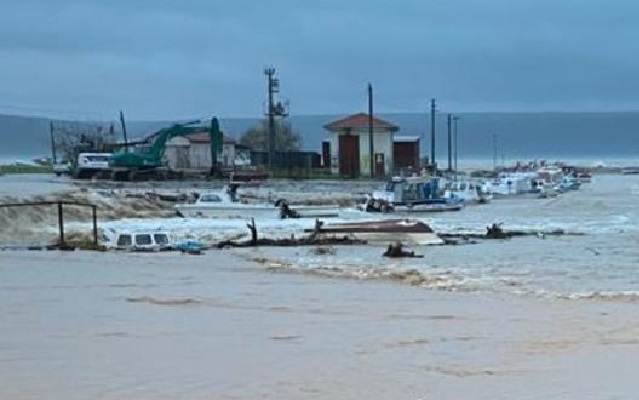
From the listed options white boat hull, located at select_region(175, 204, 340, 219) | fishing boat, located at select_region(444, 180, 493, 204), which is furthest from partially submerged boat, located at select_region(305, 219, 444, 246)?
fishing boat, located at select_region(444, 180, 493, 204)

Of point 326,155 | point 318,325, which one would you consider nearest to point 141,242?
point 318,325

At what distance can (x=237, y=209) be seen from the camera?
57500 millimetres

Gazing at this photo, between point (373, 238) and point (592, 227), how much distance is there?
13840mm

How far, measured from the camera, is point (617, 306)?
21.6 m

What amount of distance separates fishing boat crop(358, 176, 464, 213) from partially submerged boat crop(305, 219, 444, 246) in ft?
63.9

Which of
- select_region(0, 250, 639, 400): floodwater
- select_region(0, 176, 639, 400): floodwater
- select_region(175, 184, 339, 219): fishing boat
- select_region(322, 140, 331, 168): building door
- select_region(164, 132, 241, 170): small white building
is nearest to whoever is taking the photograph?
select_region(0, 250, 639, 400): floodwater

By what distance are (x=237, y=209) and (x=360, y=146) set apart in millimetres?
41553

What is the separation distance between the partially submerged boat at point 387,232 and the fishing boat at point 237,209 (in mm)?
12238

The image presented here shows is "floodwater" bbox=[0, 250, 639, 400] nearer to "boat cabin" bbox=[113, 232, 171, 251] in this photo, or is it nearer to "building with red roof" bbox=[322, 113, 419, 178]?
"boat cabin" bbox=[113, 232, 171, 251]

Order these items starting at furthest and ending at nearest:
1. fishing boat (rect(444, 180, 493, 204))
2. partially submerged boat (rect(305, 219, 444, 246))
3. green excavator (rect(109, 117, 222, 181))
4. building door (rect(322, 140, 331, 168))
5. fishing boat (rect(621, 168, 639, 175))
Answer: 1. fishing boat (rect(621, 168, 639, 175))
2. building door (rect(322, 140, 331, 168))
3. green excavator (rect(109, 117, 222, 181))
4. fishing boat (rect(444, 180, 493, 204))
5. partially submerged boat (rect(305, 219, 444, 246))

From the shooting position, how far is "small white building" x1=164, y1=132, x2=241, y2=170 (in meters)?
103

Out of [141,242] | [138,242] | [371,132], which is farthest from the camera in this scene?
[371,132]

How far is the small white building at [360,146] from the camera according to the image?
3794 inches

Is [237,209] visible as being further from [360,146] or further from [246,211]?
[360,146]
